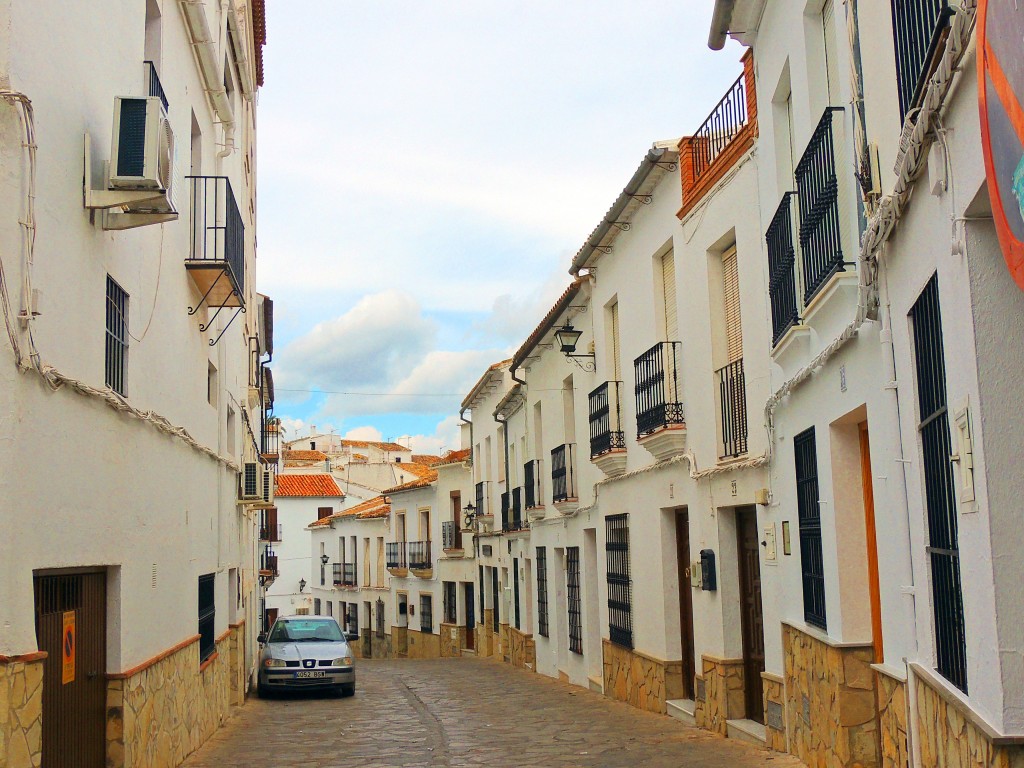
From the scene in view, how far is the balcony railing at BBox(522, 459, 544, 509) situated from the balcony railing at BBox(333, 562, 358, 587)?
1015 inches

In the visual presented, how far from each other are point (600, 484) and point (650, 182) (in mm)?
5058

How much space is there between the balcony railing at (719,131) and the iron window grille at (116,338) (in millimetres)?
5998

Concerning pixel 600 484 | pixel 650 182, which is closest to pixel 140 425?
pixel 650 182

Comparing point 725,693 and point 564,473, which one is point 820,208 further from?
point 564,473

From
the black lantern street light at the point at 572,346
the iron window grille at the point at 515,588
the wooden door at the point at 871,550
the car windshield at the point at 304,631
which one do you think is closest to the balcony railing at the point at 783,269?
the wooden door at the point at 871,550

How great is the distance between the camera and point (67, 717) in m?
6.90

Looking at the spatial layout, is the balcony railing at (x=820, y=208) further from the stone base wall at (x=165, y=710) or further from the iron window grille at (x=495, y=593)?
the iron window grille at (x=495, y=593)

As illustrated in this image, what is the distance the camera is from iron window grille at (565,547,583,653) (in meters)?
18.6

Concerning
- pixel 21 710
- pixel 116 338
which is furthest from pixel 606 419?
pixel 21 710

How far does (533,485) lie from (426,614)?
59.4 ft

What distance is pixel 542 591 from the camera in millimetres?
22078

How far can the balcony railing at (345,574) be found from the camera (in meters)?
47.2

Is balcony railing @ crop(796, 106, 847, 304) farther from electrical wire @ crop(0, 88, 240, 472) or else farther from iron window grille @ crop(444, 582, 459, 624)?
iron window grille @ crop(444, 582, 459, 624)

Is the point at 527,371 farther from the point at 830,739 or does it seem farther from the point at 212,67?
the point at 830,739
